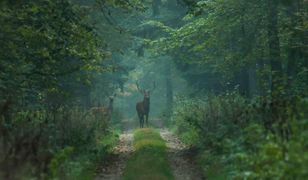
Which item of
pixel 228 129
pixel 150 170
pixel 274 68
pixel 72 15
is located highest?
pixel 72 15

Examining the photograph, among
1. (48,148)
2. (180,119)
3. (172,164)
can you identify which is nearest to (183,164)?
(172,164)

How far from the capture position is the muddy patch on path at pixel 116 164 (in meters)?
14.9

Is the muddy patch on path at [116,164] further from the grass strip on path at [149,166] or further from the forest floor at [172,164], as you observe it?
the grass strip on path at [149,166]

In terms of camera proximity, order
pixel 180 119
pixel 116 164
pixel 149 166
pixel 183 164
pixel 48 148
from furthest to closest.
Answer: pixel 180 119
pixel 116 164
pixel 183 164
pixel 149 166
pixel 48 148

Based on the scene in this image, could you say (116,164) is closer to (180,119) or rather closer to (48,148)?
(48,148)

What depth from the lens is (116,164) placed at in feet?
55.9

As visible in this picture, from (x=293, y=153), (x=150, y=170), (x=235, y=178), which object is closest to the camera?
(x=293, y=153)

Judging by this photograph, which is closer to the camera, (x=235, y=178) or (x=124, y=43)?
(x=235, y=178)

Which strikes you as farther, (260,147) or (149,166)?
(149,166)

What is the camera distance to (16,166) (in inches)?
291

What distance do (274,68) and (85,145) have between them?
711 cm

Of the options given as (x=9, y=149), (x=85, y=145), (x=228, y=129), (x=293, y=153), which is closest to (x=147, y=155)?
(x=85, y=145)

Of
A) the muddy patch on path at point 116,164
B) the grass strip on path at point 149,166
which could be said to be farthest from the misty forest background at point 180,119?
the grass strip on path at point 149,166

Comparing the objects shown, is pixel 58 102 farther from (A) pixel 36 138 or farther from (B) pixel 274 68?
(A) pixel 36 138
